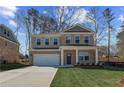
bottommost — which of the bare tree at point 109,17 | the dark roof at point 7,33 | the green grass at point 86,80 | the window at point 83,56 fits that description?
the green grass at point 86,80

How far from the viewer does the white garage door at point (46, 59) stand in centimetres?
4438

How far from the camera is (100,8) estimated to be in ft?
171

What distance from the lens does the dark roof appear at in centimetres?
4423

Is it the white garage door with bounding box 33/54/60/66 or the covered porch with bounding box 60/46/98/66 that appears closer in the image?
the covered porch with bounding box 60/46/98/66

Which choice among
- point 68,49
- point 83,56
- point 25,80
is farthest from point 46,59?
point 25,80

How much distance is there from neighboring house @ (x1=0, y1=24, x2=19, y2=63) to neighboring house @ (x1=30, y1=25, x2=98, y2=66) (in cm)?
372

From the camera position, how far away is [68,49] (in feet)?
142

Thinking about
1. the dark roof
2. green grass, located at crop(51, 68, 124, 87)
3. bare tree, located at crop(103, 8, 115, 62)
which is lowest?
green grass, located at crop(51, 68, 124, 87)

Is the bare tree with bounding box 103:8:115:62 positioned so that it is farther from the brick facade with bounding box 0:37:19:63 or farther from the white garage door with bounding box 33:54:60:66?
the brick facade with bounding box 0:37:19:63

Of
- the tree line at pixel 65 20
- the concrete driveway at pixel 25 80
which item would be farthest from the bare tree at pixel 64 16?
the concrete driveway at pixel 25 80

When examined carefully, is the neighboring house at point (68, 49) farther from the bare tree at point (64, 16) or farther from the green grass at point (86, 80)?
the green grass at point (86, 80)

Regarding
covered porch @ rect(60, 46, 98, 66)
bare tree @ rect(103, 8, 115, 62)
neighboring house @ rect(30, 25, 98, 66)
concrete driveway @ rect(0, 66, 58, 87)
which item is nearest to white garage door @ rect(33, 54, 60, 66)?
neighboring house @ rect(30, 25, 98, 66)
